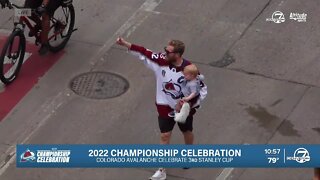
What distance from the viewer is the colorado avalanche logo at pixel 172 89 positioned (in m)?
8.72

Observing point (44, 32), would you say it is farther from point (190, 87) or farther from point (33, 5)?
point (190, 87)

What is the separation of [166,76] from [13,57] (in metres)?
3.36

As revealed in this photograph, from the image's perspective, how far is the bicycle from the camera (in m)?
11.0

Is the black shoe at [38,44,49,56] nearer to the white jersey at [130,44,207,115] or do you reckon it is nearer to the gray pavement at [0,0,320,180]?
the gray pavement at [0,0,320,180]

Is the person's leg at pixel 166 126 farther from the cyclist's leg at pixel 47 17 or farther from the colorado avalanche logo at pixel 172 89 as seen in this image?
the cyclist's leg at pixel 47 17

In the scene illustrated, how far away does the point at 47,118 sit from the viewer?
34.3 ft

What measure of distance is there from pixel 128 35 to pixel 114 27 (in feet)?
1.26

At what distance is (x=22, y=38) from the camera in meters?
11.2

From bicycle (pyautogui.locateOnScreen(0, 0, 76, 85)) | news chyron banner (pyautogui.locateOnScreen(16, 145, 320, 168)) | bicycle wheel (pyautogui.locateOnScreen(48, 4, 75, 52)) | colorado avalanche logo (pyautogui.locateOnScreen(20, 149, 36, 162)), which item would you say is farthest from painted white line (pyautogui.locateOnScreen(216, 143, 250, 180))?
bicycle wheel (pyautogui.locateOnScreen(48, 4, 75, 52))

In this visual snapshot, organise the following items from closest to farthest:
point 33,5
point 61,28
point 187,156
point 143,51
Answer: point 187,156, point 143,51, point 33,5, point 61,28

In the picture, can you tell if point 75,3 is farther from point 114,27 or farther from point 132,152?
point 132,152

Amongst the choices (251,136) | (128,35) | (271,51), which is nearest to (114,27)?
(128,35)

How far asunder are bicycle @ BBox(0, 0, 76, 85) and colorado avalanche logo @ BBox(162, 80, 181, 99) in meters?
3.11

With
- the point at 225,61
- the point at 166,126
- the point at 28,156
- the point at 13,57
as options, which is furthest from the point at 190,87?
the point at 13,57
